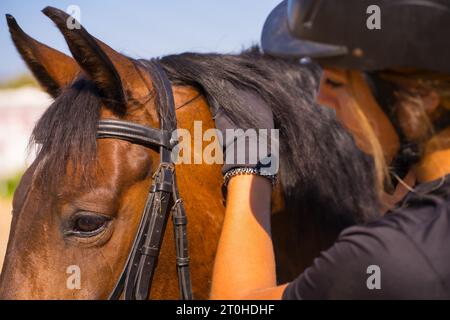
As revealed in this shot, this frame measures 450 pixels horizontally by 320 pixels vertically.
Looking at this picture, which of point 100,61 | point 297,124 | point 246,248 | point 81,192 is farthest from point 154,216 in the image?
point 297,124

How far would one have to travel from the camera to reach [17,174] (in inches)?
561

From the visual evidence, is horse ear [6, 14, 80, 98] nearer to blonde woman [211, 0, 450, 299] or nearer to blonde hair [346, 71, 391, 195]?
blonde woman [211, 0, 450, 299]

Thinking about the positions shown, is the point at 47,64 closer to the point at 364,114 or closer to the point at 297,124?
the point at 297,124

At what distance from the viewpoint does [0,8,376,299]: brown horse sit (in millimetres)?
2297

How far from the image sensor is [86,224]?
2.30 m

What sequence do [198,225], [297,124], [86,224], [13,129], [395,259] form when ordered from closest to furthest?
[395,259] → [86,224] → [198,225] → [297,124] → [13,129]

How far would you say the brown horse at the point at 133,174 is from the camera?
230 centimetres

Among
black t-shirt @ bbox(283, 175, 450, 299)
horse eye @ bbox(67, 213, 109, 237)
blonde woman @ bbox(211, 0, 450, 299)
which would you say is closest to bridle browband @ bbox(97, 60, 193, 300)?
horse eye @ bbox(67, 213, 109, 237)

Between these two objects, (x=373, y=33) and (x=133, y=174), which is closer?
(x=373, y=33)

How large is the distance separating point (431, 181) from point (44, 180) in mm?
1397

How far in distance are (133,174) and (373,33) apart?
108 centimetres

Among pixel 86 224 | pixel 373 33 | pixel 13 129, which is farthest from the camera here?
pixel 13 129

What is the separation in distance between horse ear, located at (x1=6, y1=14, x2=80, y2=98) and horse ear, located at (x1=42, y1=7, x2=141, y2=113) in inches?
12.0

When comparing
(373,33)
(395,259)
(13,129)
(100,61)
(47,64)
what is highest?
(13,129)
